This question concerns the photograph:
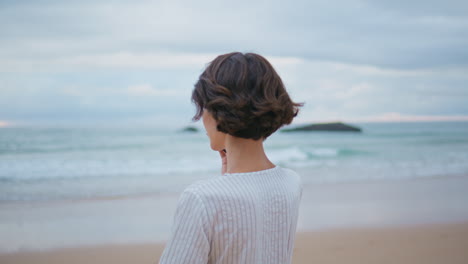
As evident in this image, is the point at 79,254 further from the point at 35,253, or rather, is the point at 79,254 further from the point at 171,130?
the point at 171,130

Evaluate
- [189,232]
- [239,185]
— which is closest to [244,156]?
[239,185]

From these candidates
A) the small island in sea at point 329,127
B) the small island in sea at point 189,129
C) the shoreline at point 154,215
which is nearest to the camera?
the shoreline at point 154,215

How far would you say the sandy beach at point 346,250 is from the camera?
428cm

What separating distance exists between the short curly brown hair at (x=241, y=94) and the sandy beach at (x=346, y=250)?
3.53m

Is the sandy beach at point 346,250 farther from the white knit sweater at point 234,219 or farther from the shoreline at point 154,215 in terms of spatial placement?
the white knit sweater at point 234,219

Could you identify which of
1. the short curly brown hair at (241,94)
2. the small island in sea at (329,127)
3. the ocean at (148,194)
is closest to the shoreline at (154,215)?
the ocean at (148,194)

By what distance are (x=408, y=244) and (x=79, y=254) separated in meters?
4.17

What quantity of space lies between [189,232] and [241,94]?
385 millimetres

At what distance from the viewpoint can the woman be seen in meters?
0.93

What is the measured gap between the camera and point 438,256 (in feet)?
14.4

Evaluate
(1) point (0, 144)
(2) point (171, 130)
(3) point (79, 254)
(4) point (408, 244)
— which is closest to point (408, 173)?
(4) point (408, 244)

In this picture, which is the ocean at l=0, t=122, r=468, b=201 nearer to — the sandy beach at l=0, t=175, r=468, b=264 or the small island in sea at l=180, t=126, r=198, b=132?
the sandy beach at l=0, t=175, r=468, b=264

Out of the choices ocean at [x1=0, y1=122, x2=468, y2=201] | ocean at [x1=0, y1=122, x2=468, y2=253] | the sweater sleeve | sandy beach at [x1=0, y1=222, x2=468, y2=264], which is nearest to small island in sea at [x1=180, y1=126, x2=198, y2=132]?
ocean at [x1=0, y1=122, x2=468, y2=201]

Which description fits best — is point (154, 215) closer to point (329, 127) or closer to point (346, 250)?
point (346, 250)
